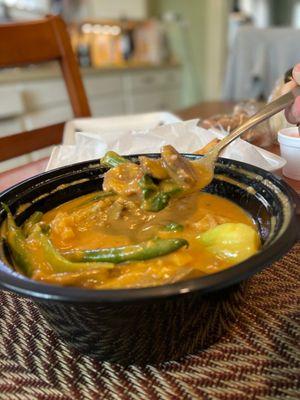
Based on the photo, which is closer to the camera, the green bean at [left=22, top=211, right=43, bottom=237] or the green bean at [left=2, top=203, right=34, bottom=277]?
the green bean at [left=2, top=203, right=34, bottom=277]

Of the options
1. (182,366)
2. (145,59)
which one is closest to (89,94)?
(145,59)

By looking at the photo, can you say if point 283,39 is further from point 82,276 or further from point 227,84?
point 82,276

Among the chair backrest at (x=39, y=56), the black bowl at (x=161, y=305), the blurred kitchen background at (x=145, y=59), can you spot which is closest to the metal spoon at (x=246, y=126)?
the black bowl at (x=161, y=305)

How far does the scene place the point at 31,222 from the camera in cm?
75

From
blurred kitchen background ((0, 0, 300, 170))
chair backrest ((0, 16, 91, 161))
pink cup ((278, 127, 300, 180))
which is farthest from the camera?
blurred kitchen background ((0, 0, 300, 170))

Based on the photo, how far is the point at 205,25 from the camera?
4.62m

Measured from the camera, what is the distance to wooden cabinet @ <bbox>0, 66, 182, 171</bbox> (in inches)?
116

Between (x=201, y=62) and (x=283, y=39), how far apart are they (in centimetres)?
231

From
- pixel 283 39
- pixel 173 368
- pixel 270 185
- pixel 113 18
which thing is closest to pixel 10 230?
pixel 173 368

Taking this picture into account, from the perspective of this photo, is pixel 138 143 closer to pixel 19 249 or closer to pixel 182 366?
pixel 19 249

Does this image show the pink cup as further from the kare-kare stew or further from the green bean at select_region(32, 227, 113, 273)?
the green bean at select_region(32, 227, 113, 273)

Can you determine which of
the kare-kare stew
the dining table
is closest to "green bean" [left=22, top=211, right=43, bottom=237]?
the kare-kare stew

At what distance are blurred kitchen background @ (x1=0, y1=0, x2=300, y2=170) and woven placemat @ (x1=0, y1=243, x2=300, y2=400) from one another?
2.22 meters

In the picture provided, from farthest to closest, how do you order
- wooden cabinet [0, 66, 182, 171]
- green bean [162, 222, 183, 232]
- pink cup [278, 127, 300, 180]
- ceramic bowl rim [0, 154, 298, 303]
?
wooden cabinet [0, 66, 182, 171], pink cup [278, 127, 300, 180], green bean [162, 222, 183, 232], ceramic bowl rim [0, 154, 298, 303]
